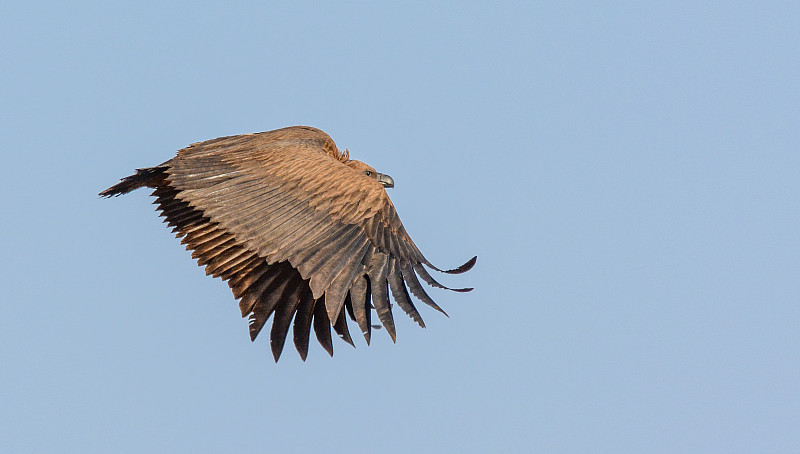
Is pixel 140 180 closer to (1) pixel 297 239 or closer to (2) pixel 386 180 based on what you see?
(1) pixel 297 239

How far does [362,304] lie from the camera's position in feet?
27.9

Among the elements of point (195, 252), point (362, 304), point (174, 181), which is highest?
point (174, 181)

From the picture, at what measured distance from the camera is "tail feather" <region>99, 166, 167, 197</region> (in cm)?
1025

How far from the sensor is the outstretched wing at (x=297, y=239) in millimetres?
8648

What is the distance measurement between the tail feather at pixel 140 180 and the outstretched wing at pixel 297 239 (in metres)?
0.16

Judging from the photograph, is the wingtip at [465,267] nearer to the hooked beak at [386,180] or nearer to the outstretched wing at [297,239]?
the outstretched wing at [297,239]

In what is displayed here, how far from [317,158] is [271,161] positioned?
1.34ft

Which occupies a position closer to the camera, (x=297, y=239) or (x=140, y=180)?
(x=297, y=239)

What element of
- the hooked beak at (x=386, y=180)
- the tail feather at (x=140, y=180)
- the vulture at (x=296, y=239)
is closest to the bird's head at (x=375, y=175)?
the hooked beak at (x=386, y=180)

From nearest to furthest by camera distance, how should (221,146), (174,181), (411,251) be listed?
(411,251), (174,181), (221,146)

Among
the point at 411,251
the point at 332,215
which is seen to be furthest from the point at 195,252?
the point at 411,251

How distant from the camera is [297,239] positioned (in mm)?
8930

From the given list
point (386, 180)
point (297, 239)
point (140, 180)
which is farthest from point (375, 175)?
point (297, 239)

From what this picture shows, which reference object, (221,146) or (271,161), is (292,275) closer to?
(271,161)
